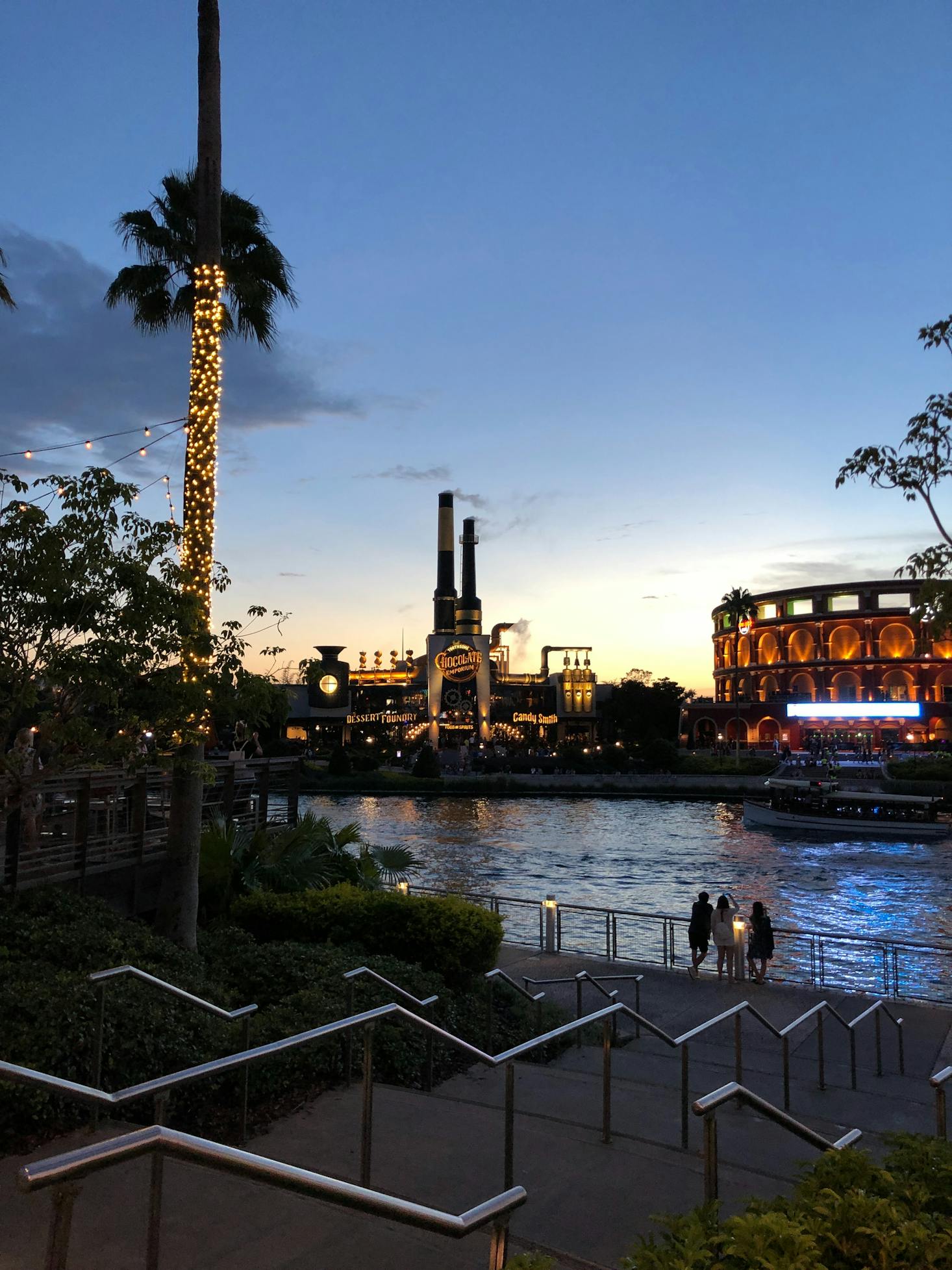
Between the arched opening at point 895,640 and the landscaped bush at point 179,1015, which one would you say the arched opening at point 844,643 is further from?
the landscaped bush at point 179,1015

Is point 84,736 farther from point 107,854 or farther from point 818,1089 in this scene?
point 818,1089

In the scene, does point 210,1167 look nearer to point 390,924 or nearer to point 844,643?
point 390,924

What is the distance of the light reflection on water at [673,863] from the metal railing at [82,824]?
51.0 feet

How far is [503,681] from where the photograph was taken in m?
148

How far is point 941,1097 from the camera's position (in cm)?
596

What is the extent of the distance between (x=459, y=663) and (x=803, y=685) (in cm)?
4264

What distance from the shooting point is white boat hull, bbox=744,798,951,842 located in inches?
2151

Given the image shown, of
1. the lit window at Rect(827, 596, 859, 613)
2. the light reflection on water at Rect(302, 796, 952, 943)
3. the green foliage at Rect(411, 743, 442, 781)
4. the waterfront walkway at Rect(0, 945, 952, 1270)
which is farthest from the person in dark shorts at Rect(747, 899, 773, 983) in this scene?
the lit window at Rect(827, 596, 859, 613)

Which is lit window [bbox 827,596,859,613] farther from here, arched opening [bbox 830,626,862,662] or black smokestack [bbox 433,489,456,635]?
black smokestack [bbox 433,489,456,635]

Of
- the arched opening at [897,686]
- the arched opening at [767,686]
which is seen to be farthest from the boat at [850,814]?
the arched opening at [767,686]

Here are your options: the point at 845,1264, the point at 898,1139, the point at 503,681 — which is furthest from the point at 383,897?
the point at 503,681

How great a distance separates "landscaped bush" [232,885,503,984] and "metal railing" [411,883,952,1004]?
286cm

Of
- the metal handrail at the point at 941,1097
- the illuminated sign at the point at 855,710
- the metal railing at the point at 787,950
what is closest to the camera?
the metal handrail at the point at 941,1097

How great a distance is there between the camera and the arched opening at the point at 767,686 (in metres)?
122
